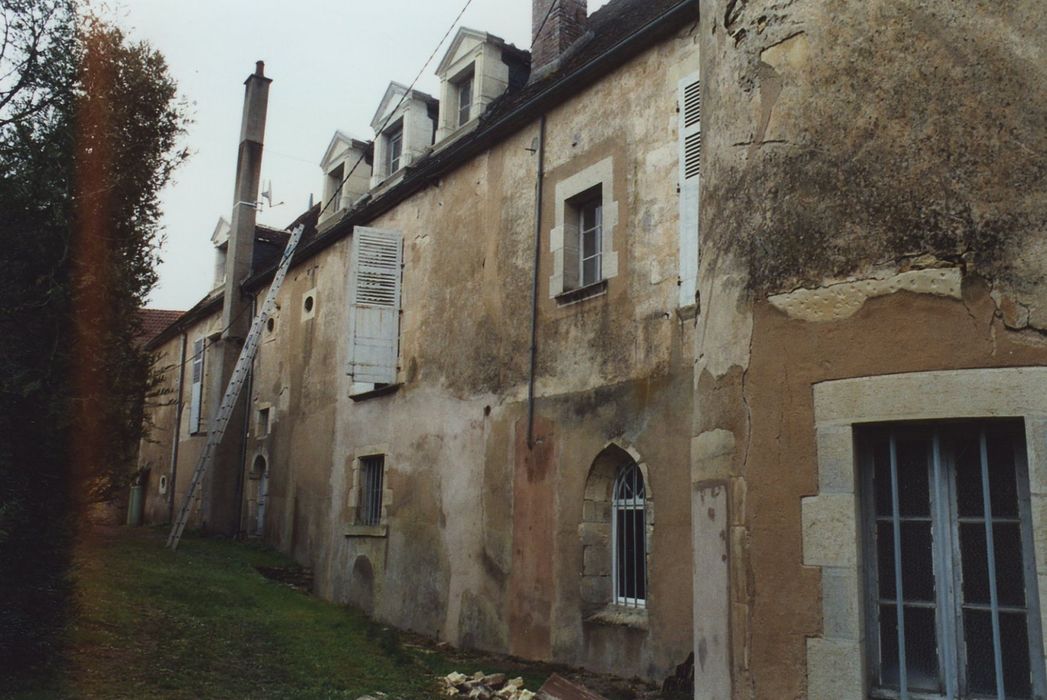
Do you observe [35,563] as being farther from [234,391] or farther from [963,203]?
[234,391]

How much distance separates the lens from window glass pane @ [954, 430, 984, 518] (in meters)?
4.50

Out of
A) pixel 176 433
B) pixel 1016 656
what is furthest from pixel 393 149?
pixel 1016 656

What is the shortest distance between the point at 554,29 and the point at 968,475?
34.2 feet

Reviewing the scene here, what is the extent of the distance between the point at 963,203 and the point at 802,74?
1145 millimetres

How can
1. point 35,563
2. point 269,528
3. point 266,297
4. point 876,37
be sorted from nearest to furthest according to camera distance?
point 876,37
point 35,563
point 269,528
point 266,297

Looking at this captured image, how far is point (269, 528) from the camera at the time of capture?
18203 millimetres

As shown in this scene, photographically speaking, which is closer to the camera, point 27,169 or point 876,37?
point 876,37

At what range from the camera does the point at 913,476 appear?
463 cm

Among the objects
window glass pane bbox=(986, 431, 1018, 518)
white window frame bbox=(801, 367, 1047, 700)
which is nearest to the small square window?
white window frame bbox=(801, 367, 1047, 700)

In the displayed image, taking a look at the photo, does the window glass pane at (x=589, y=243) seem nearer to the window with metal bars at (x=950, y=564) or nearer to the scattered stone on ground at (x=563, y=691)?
the scattered stone on ground at (x=563, y=691)

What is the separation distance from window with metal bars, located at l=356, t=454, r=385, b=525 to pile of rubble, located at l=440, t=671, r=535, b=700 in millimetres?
5962

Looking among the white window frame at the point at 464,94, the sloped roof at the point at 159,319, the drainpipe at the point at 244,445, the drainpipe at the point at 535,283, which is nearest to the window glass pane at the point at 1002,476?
the drainpipe at the point at 535,283

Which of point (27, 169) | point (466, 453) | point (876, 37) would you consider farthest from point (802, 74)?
point (466, 453)

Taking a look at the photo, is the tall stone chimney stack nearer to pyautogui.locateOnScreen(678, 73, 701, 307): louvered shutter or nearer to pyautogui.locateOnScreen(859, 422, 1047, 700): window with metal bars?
pyautogui.locateOnScreen(678, 73, 701, 307): louvered shutter
